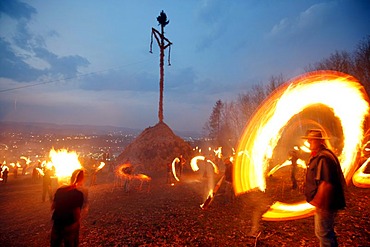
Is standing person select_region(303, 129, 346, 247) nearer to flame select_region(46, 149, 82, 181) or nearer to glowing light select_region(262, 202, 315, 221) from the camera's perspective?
glowing light select_region(262, 202, 315, 221)

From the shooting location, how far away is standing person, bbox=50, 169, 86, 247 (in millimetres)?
5633

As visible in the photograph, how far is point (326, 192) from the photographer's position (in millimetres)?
4664

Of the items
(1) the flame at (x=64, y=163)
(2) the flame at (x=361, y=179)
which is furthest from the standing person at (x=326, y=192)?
(1) the flame at (x=64, y=163)

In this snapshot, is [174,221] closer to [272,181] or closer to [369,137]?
[272,181]

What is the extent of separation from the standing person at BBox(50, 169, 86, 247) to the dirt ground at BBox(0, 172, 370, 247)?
2.68 m

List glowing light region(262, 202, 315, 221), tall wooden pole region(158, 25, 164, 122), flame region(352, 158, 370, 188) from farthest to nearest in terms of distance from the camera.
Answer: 1. tall wooden pole region(158, 25, 164, 122)
2. flame region(352, 158, 370, 188)
3. glowing light region(262, 202, 315, 221)

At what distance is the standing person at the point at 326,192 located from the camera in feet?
15.2

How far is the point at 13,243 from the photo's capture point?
8930 millimetres

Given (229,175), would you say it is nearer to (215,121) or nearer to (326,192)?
(326,192)

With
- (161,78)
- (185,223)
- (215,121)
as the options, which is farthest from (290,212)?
(215,121)

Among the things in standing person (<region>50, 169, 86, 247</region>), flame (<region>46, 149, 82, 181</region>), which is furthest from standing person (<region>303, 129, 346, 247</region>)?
flame (<region>46, 149, 82, 181</region>)

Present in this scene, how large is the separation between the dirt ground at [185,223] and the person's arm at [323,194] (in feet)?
11.2

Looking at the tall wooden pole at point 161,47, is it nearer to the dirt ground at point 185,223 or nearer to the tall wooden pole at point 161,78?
the tall wooden pole at point 161,78

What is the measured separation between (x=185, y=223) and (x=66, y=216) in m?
5.51
